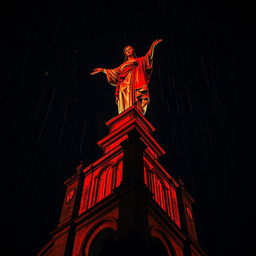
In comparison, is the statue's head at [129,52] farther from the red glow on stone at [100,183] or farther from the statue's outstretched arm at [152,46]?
the red glow on stone at [100,183]

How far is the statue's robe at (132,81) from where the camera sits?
26.8 m

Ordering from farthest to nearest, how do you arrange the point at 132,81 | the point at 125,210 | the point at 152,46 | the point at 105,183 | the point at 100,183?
the point at 152,46, the point at 132,81, the point at 100,183, the point at 105,183, the point at 125,210

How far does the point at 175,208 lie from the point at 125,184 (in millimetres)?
4971

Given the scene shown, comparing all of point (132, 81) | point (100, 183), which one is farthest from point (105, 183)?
point (132, 81)

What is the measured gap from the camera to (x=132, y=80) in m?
Answer: 27.3

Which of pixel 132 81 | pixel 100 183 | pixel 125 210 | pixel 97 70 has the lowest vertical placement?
pixel 125 210

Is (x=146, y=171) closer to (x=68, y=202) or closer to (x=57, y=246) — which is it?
(x=68, y=202)

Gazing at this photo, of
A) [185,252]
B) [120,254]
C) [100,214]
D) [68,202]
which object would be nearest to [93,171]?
[68,202]

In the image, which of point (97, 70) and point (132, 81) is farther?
point (97, 70)

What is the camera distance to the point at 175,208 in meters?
21.7

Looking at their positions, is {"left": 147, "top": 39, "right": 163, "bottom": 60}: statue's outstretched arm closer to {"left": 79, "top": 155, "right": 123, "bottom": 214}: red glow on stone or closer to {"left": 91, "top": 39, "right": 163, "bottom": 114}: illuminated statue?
{"left": 91, "top": 39, "right": 163, "bottom": 114}: illuminated statue

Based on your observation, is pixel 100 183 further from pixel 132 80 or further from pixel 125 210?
pixel 132 80

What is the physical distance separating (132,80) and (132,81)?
88 millimetres

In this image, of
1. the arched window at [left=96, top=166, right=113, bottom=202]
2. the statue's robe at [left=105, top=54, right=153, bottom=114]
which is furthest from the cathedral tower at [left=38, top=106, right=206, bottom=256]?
the statue's robe at [left=105, top=54, right=153, bottom=114]
